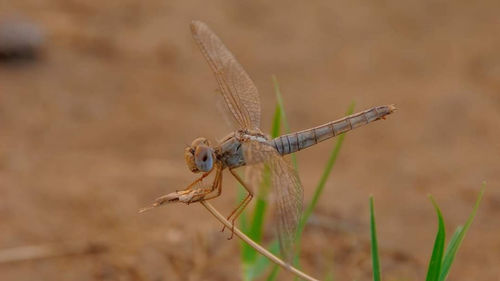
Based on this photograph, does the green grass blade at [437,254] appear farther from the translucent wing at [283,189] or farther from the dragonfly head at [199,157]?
the dragonfly head at [199,157]

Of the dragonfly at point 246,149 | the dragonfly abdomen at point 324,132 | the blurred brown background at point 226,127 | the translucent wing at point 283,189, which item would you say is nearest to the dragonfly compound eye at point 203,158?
the dragonfly at point 246,149

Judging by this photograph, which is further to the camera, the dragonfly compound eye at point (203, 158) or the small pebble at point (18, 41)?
the small pebble at point (18, 41)

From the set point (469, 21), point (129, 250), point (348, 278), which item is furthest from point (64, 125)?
point (469, 21)

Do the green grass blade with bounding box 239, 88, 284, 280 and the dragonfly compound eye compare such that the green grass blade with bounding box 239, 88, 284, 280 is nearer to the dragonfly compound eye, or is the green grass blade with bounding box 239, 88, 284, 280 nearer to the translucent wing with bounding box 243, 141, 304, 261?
the translucent wing with bounding box 243, 141, 304, 261

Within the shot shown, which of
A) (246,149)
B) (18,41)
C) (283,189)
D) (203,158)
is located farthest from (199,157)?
(18,41)

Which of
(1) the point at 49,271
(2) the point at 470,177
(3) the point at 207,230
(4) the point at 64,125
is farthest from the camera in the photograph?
(4) the point at 64,125

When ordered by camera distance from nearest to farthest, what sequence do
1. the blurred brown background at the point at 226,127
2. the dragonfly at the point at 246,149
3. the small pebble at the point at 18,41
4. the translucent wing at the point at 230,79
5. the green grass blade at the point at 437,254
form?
1. the green grass blade at the point at 437,254
2. the dragonfly at the point at 246,149
3. the translucent wing at the point at 230,79
4. the blurred brown background at the point at 226,127
5. the small pebble at the point at 18,41

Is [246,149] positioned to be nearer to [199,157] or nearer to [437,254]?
[199,157]

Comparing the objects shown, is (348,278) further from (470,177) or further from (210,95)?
(210,95)
